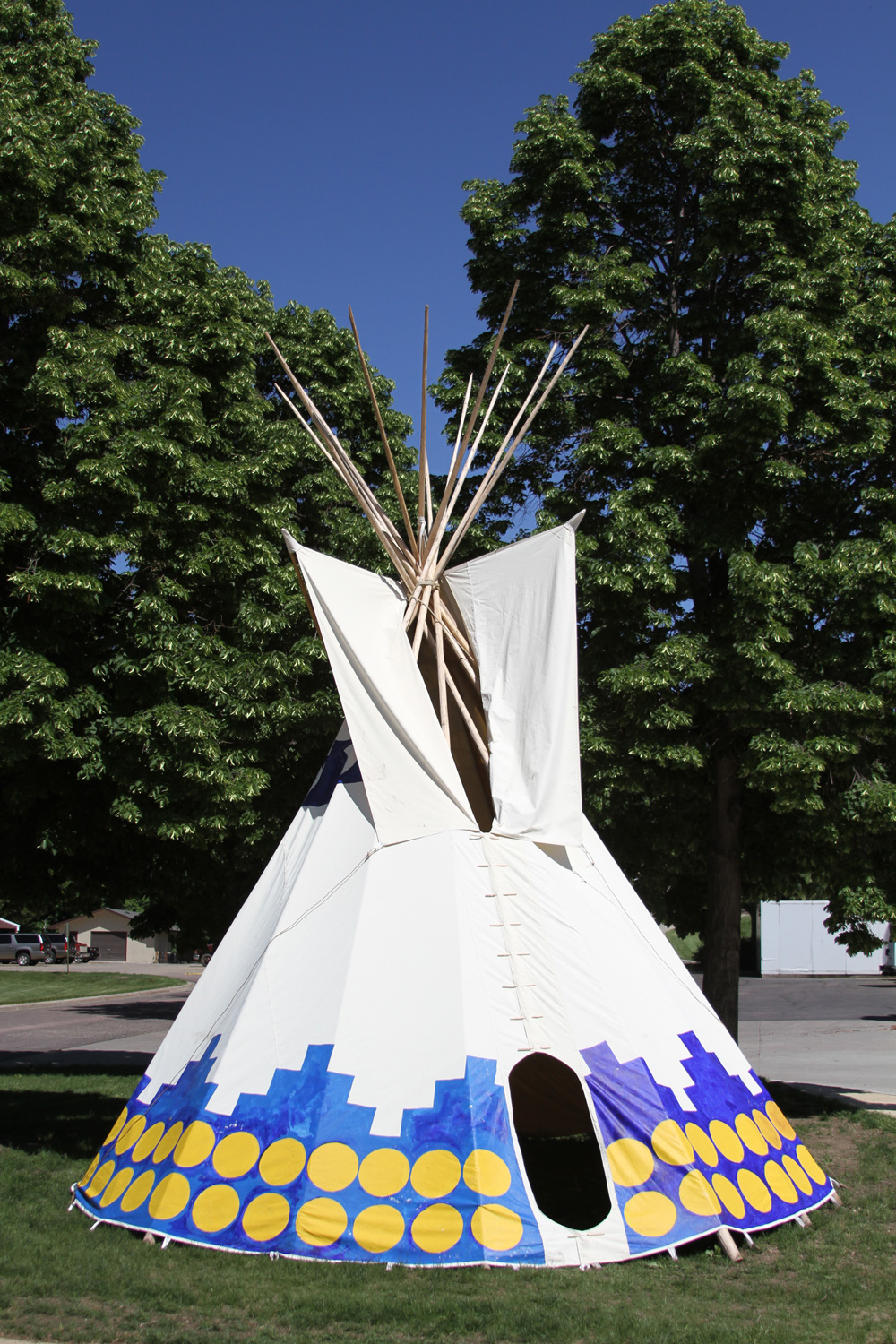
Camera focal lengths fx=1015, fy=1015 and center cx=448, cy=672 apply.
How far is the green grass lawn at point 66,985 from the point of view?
31.2m

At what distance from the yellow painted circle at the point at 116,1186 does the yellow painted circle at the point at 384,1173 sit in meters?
1.89

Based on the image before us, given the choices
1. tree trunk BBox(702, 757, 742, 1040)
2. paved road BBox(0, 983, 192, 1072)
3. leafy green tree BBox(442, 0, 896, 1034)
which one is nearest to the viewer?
leafy green tree BBox(442, 0, 896, 1034)

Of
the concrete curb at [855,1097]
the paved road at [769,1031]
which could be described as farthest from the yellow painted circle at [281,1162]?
the paved road at [769,1031]

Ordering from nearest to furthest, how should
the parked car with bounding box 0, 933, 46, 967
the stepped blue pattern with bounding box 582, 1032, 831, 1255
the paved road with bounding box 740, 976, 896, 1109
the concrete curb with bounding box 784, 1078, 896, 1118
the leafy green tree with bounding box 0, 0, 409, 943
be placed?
the stepped blue pattern with bounding box 582, 1032, 831, 1255 < the leafy green tree with bounding box 0, 0, 409, 943 < the concrete curb with bounding box 784, 1078, 896, 1118 < the paved road with bounding box 740, 976, 896, 1109 < the parked car with bounding box 0, 933, 46, 967

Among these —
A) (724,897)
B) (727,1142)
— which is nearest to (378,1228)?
(727,1142)

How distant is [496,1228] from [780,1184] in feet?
8.05

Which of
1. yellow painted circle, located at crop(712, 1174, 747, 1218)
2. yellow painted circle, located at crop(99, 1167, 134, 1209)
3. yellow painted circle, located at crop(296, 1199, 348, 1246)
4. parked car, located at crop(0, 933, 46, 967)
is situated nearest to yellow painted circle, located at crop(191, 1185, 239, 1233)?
yellow painted circle, located at crop(296, 1199, 348, 1246)

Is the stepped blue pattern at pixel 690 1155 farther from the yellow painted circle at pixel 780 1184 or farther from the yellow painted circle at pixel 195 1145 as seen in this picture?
the yellow painted circle at pixel 195 1145

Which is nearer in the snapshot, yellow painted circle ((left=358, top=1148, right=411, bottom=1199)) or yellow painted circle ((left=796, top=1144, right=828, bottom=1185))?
A: yellow painted circle ((left=358, top=1148, right=411, bottom=1199))

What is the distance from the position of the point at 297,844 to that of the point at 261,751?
239cm

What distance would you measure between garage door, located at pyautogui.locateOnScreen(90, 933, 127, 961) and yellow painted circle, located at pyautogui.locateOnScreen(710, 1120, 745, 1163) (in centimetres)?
5419

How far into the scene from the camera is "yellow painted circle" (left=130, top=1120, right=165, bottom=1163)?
691cm

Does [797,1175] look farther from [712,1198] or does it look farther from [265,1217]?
[265,1217]

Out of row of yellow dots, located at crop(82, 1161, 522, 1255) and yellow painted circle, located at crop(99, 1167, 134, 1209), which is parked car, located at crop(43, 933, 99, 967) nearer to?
yellow painted circle, located at crop(99, 1167, 134, 1209)
